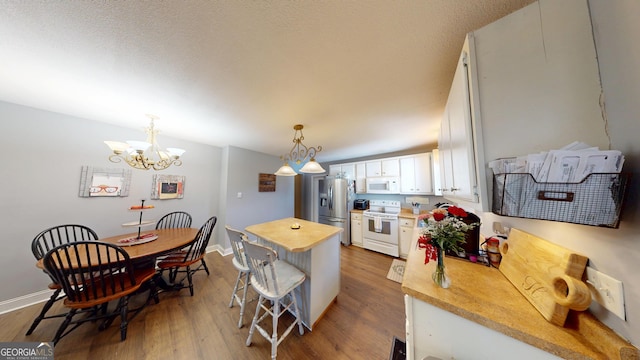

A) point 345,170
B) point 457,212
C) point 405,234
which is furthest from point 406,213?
point 457,212

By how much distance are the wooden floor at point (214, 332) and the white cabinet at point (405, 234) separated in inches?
40.2

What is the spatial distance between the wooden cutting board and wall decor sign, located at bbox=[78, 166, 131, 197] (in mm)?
4325

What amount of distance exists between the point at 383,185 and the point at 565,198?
3002mm

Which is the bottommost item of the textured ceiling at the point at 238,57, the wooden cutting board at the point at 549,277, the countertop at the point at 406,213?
the countertop at the point at 406,213

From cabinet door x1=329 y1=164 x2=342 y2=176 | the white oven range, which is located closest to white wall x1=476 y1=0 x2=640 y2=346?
the white oven range

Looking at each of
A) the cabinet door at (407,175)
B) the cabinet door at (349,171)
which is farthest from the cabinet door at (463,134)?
the cabinet door at (349,171)

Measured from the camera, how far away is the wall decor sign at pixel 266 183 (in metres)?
3.88

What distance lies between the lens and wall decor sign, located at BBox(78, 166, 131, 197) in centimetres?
224

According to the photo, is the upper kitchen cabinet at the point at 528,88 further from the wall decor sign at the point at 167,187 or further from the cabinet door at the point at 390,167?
the wall decor sign at the point at 167,187

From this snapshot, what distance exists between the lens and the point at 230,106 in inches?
72.2

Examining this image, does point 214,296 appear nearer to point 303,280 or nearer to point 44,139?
point 303,280

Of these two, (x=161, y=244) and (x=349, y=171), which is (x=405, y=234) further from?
(x=161, y=244)

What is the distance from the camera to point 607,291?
57 centimetres

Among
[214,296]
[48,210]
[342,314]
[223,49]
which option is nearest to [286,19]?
[223,49]
